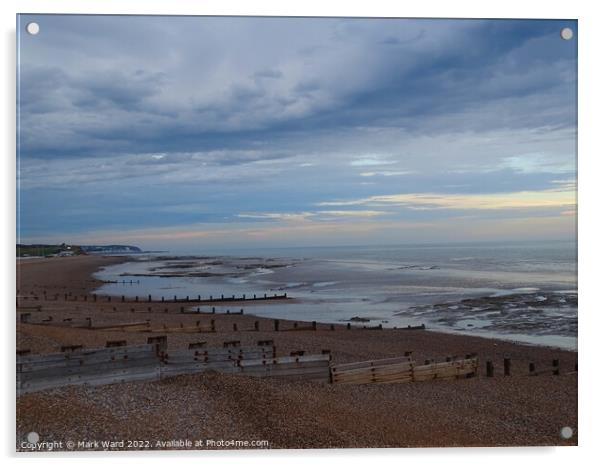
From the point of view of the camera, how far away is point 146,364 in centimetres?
602

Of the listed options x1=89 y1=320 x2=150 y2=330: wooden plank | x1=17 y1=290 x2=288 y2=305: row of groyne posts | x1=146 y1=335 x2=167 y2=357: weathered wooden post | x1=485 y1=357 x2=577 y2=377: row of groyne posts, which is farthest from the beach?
x1=17 y1=290 x2=288 y2=305: row of groyne posts

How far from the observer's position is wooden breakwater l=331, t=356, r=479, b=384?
6.39 metres

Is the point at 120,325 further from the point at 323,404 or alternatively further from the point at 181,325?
the point at 323,404

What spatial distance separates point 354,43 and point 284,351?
3.83 m

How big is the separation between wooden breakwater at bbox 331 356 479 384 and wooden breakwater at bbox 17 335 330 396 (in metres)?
0.22

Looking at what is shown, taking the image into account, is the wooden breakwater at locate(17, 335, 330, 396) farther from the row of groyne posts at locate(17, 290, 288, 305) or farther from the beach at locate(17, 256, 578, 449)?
the row of groyne posts at locate(17, 290, 288, 305)

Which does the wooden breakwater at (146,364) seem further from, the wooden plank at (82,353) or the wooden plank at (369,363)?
the wooden plank at (369,363)

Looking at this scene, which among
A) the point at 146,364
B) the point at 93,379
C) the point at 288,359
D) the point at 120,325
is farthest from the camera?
the point at 120,325

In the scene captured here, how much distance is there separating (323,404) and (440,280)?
2028mm

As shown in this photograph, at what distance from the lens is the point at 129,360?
5953 mm

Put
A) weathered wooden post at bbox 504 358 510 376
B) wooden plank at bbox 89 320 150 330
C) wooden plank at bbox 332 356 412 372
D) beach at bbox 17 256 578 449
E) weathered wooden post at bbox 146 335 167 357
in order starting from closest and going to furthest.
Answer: beach at bbox 17 256 578 449 < weathered wooden post at bbox 146 335 167 357 < wooden plank at bbox 332 356 412 372 < weathered wooden post at bbox 504 358 510 376 < wooden plank at bbox 89 320 150 330

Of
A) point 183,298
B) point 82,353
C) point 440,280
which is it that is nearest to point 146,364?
point 82,353

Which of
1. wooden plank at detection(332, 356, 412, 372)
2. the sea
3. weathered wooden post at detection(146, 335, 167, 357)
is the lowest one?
wooden plank at detection(332, 356, 412, 372)

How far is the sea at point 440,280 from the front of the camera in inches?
239
